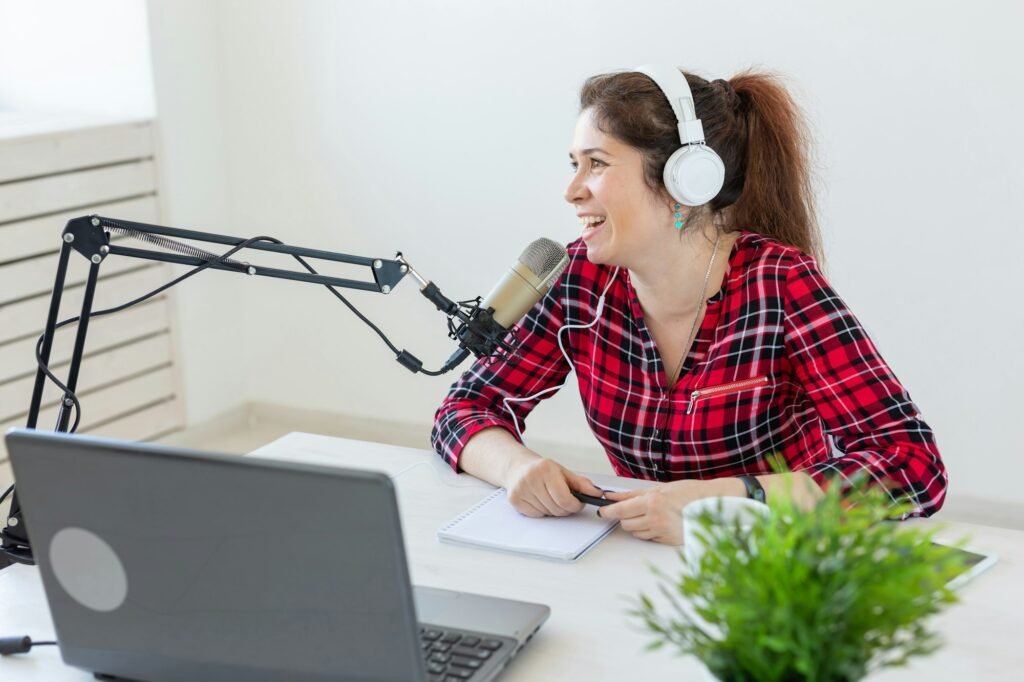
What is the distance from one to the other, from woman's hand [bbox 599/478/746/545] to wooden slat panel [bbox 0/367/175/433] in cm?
229

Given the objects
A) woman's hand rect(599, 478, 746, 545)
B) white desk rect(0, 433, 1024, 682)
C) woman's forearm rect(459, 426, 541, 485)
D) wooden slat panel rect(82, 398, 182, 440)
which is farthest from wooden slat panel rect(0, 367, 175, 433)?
woman's hand rect(599, 478, 746, 545)

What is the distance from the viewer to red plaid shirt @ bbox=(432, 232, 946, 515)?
5.42 ft

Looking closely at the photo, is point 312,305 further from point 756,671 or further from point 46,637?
point 756,671

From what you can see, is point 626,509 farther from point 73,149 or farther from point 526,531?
point 73,149

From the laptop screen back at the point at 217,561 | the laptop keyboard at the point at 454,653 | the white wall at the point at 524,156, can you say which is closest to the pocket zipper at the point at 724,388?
the laptop keyboard at the point at 454,653

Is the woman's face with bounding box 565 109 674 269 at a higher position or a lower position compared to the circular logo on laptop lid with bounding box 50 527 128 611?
→ higher

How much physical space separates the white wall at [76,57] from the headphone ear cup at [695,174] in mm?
2204

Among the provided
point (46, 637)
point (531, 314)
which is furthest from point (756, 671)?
point (531, 314)

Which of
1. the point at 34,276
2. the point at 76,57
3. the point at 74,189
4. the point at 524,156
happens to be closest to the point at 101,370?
the point at 34,276

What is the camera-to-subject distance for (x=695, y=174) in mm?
1791

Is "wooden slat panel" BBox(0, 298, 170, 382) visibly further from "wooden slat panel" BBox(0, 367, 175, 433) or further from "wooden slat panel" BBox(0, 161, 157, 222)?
"wooden slat panel" BBox(0, 161, 157, 222)

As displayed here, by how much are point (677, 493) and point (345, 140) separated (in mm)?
2461

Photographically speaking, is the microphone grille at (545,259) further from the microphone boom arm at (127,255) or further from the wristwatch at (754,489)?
the wristwatch at (754,489)

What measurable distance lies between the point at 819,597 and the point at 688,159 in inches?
40.9
